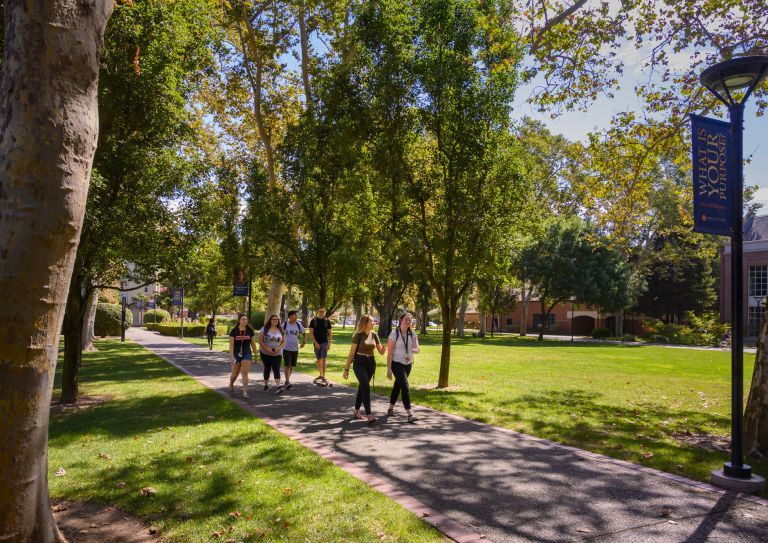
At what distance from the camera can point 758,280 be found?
42375 mm

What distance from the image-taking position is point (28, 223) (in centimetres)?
310

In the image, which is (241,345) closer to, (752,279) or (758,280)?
(758,280)

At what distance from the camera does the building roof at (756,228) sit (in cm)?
4434

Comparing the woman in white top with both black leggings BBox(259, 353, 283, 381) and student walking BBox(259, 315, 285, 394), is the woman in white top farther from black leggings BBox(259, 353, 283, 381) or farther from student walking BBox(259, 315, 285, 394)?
black leggings BBox(259, 353, 283, 381)

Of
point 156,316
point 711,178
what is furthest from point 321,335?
point 156,316

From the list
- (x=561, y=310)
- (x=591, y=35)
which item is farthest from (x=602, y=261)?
(x=591, y=35)

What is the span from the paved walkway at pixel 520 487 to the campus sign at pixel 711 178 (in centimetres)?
292

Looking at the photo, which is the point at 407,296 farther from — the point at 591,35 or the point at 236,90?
the point at 591,35

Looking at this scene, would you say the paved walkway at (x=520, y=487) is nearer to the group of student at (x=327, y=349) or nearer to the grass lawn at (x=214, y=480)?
the grass lawn at (x=214, y=480)

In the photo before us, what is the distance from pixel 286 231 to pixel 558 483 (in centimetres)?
1577

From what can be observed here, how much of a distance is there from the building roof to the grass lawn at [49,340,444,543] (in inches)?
1902

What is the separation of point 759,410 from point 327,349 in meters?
8.64

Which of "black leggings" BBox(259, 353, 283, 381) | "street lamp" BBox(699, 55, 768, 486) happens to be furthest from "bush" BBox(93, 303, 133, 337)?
"street lamp" BBox(699, 55, 768, 486)

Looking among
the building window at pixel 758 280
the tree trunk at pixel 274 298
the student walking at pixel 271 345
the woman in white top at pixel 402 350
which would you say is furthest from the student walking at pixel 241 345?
the building window at pixel 758 280
